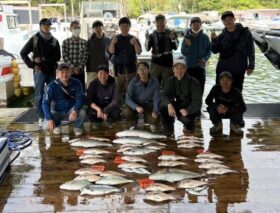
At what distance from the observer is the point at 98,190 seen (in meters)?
3.35

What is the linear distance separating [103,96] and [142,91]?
0.49 m

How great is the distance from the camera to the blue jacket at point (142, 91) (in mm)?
5281

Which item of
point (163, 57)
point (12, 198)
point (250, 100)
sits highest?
point (163, 57)

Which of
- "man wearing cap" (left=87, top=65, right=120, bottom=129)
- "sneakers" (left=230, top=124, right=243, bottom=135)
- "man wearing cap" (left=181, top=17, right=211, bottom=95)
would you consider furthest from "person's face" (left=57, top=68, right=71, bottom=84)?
"sneakers" (left=230, top=124, right=243, bottom=135)

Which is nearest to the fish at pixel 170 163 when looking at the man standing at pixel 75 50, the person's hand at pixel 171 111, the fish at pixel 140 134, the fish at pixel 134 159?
the fish at pixel 134 159

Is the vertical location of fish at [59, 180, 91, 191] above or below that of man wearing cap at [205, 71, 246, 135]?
below

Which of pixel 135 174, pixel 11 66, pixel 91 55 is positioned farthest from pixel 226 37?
pixel 11 66

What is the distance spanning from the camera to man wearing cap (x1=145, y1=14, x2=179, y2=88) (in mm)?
5914

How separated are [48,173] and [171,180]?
1.14 m

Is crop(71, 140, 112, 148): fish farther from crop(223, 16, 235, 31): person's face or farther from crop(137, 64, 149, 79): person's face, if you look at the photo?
crop(223, 16, 235, 31): person's face

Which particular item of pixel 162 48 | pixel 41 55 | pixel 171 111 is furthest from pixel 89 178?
pixel 162 48

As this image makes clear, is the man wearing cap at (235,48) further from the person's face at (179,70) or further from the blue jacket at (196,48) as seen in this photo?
the person's face at (179,70)

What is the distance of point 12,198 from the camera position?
3.35 metres

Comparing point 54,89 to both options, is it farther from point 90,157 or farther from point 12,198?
point 12,198
